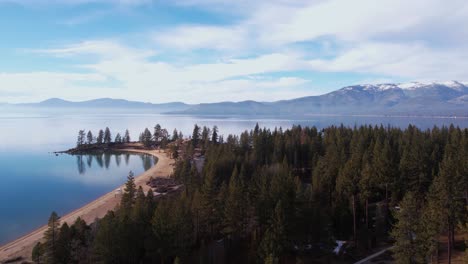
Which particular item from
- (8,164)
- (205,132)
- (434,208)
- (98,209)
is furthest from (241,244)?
(8,164)

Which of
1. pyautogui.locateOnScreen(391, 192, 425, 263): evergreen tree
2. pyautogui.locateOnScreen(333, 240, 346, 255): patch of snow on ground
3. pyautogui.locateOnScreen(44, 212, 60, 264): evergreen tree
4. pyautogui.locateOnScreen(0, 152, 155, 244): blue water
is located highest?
pyautogui.locateOnScreen(391, 192, 425, 263): evergreen tree

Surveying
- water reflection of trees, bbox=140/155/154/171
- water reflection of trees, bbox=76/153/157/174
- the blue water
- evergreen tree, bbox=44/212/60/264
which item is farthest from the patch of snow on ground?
water reflection of trees, bbox=76/153/157/174

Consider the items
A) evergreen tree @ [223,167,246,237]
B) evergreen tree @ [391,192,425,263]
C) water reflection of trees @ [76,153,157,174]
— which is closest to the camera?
evergreen tree @ [391,192,425,263]

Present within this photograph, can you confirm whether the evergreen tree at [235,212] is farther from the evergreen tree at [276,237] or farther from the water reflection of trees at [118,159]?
the water reflection of trees at [118,159]

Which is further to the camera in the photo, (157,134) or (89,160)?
(157,134)

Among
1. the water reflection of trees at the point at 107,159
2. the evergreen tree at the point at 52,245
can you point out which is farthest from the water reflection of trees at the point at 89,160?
the evergreen tree at the point at 52,245

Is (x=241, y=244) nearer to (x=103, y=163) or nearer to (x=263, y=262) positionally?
(x=263, y=262)

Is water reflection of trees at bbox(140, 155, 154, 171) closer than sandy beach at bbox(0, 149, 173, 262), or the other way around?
sandy beach at bbox(0, 149, 173, 262)

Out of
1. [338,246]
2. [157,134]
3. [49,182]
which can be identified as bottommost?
[49,182]

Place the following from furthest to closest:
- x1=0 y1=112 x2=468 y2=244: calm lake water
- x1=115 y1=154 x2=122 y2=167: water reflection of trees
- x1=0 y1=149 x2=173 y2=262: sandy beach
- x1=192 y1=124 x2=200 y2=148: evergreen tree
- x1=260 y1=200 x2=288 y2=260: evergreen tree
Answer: x1=192 y1=124 x2=200 y2=148: evergreen tree
x1=115 y1=154 x2=122 y2=167: water reflection of trees
x1=0 y1=112 x2=468 y2=244: calm lake water
x1=0 y1=149 x2=173 y2=262: sandy beach
x1=260 y1=200 x2=288 y2=260: evergreen tree

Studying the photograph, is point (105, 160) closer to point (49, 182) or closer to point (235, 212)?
point (49, 182)

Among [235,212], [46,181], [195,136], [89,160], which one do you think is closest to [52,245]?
[235,212]

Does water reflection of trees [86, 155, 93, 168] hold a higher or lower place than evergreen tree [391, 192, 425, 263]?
lower

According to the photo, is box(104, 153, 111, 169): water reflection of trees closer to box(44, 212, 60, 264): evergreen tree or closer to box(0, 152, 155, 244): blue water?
box(0, 152, 155, 244): blue water
